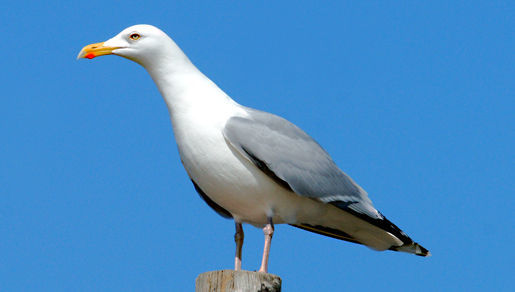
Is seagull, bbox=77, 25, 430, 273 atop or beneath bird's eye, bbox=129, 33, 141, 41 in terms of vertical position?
beneath

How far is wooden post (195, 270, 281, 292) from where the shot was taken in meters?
5.68

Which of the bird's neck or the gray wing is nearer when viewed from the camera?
the gray wing

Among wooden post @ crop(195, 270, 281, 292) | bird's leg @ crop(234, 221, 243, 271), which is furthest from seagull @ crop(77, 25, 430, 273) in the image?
wooden post @ crop(195, 270, 281, 292)

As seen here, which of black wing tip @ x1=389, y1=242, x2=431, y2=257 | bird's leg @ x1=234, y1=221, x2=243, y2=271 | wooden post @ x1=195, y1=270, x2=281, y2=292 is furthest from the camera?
black wing tip @ x1=389, y1=242, x2=431, y2=257

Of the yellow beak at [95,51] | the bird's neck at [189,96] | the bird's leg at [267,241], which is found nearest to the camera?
the bird's leg at [267,241]

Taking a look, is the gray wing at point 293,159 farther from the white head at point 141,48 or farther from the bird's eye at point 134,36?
the bird's eye at point 134,36

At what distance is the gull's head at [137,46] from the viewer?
Answer: 23.3 feet

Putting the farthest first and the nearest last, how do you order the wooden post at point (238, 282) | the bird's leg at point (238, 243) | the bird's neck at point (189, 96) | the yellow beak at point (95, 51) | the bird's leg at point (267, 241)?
the yellow beak at point (95, 51) < the bird's leg at point (238, 243) < the bird's neck at point (189, 96) < the bird's leg at point (267, 241) < the wooden post at point (238, 282)

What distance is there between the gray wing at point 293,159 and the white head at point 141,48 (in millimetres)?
976

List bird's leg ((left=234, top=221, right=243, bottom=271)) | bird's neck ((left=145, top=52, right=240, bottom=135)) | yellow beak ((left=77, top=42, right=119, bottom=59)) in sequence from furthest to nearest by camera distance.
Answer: yellow beak ((left=77, top=42, right=119, bottom=59)) → bird's leg ((left=234, top=221, right=243, bottom=271)) → bird's neck ((left=145, top=52, right=240, bottom=135))

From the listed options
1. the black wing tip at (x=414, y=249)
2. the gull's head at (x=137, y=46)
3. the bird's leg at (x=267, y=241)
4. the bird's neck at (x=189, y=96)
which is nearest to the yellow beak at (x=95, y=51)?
the gull's head at (x=137, y=46)

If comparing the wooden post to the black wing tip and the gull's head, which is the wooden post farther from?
the gull's head

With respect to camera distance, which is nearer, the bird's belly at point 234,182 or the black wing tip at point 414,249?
the bird's belly at point 234,182

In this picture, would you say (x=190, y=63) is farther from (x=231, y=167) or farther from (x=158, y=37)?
(x=231, y=167)
